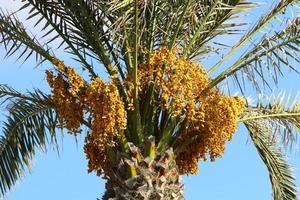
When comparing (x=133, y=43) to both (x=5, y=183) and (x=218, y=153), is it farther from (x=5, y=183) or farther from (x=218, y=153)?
(x=5, y=183)

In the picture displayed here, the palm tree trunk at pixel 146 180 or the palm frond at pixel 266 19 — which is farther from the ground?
the palm frond at pixel 266 19

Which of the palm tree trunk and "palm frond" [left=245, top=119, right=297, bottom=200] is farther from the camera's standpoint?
"palm frond" [left=245, top=119, right=297, bottom=200]

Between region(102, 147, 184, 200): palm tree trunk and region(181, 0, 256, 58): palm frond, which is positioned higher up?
region(181, 0, 256, 58): palm frond

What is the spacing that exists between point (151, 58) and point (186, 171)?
1664 millimetres

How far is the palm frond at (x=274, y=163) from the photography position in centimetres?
1100

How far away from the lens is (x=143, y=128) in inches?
347

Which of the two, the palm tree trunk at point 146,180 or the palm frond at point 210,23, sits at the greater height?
the palm frond at point 210,23

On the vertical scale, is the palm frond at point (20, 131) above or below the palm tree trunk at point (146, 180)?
above

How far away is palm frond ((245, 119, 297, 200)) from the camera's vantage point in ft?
36.1

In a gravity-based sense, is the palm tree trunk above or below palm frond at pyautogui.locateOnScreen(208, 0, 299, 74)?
below

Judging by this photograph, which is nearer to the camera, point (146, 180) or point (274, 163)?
point (146, 180)

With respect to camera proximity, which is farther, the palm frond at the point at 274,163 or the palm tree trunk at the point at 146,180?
the palm frond at the point at 274,163

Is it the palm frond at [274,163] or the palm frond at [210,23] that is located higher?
the palm frond at [210,23]

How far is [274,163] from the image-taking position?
11.2 metres
